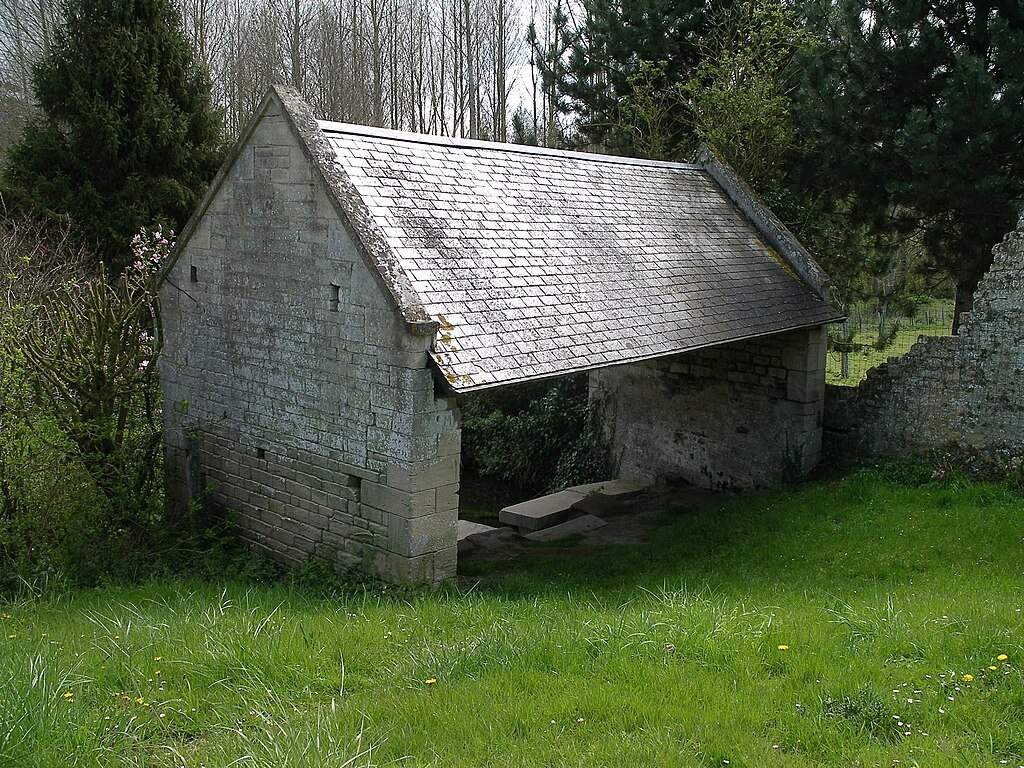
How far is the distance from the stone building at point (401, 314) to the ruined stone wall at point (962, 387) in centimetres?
83

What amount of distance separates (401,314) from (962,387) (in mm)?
7776

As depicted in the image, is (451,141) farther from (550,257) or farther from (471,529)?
(471,529)

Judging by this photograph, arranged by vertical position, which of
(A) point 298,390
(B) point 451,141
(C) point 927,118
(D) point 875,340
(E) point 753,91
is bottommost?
(A) point 298,390

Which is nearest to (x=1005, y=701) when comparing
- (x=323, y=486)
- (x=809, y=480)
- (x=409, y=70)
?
(x=323, y=486)

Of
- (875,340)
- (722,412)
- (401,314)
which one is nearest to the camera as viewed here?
(401,314)

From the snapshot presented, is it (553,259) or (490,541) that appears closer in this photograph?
(553,259)

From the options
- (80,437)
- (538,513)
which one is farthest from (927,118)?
(80,437)

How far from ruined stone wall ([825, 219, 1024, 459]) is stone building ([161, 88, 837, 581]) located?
83 cm

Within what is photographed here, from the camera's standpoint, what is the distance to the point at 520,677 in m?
5.12

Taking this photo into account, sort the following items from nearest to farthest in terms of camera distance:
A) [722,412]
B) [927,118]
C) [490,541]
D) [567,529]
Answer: [490,541] < [567,529] < [927,118] < [722,412]

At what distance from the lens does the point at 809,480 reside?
1219 centimetres

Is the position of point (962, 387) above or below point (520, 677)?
above

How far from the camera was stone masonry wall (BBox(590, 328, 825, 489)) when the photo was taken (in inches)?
482

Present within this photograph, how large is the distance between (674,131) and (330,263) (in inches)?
511
